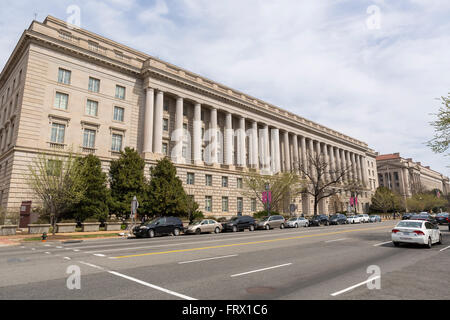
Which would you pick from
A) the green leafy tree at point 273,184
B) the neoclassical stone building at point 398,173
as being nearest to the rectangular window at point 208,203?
the green leafy tree at point 273,184

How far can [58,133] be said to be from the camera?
33125 millimetres

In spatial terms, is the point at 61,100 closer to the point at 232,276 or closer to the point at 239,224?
the point at 239,224

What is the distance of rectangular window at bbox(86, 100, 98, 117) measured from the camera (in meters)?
36.1

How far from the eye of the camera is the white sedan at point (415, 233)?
14219mm

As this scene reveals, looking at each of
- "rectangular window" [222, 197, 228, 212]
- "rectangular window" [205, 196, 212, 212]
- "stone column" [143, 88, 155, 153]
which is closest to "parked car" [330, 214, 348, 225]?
"rectangular window" [222, 197, 228, 212]

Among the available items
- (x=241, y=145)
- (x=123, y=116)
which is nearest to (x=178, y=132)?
(x=123, y=116)

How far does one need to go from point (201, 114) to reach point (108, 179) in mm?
22350

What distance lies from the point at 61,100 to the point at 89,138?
5.43 m

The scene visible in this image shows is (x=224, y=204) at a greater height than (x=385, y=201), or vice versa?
(x=385, y=201)

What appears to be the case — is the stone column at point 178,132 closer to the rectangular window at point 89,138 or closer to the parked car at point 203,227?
the rectangular window at point 89,138

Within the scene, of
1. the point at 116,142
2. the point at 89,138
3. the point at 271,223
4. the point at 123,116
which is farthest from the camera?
the point at 123,116

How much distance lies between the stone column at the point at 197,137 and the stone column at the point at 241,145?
9493 millimetres
